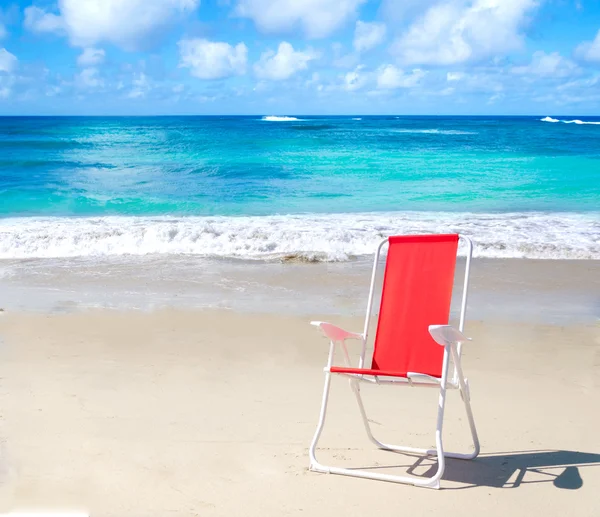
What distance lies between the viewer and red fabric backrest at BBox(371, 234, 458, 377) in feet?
11.9

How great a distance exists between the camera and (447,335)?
3.18 m

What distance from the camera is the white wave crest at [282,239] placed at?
9.95 metres

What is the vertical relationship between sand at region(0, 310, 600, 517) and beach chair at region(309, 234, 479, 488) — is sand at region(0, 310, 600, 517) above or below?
below

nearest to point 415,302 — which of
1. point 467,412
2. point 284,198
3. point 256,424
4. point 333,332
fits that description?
point 333,332

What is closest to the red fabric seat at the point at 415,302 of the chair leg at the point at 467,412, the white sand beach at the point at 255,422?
the chair leg at the point at 467,412

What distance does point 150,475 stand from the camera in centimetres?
329

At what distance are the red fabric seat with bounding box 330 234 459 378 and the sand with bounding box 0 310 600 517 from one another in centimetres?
47

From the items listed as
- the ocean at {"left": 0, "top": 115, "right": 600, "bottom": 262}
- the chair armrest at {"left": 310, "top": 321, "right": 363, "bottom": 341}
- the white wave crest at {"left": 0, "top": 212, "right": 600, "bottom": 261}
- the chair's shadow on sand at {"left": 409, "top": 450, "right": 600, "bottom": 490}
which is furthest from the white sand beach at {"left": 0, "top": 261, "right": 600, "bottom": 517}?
the ocean at {"left": 0, "top": 115, "right": 600, "bottom": 262}

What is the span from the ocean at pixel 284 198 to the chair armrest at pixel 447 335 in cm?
627

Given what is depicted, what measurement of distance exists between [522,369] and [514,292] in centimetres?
259

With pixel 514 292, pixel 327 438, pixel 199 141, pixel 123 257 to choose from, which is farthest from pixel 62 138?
pixel 327 438

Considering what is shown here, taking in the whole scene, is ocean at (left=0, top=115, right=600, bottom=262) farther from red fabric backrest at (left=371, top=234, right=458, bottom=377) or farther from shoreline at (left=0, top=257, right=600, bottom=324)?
red fabric backrest at (left=371, top=234, right=458, bottom=377)

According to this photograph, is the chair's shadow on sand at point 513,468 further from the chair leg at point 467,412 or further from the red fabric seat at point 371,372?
the red fabric seat at point 371,372

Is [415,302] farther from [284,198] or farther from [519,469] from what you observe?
[284,198]
